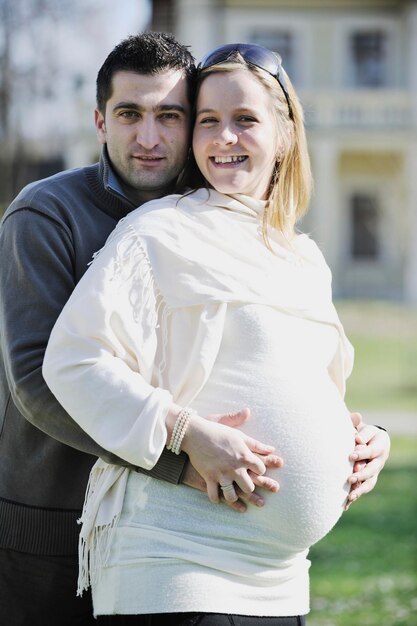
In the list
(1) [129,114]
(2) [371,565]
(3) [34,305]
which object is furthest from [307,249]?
(2) [371,565]

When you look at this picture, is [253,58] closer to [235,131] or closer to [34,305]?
[235,131]

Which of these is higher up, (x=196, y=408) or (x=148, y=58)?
(x=148, y=58)

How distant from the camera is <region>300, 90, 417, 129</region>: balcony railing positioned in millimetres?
23312

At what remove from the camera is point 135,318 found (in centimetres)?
236

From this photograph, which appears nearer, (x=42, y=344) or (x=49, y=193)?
(x=42, y=344)

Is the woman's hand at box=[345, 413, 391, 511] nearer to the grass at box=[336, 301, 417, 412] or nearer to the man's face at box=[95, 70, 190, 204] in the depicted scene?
the man's face at box=[95, 70, 190, 204]

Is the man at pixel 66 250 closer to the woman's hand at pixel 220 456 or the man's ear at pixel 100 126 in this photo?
the man's ear at pixel 100 126

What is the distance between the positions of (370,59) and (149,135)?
22.5 meters

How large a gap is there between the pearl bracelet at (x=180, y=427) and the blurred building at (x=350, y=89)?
20873 millimetres

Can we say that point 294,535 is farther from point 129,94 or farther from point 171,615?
point 129,94

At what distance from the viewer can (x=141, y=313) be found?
2371 mm

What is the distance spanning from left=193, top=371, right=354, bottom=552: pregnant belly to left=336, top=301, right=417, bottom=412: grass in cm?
982

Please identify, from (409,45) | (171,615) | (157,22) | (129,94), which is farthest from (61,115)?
(409,45)

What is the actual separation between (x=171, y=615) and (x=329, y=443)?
529 mm
